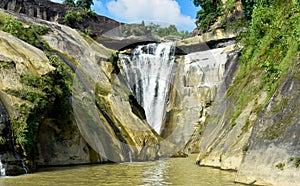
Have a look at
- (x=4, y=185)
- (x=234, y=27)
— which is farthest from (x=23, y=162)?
(x=234, y=27)

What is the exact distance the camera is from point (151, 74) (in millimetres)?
37781

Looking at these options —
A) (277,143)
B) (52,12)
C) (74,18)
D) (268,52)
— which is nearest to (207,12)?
(74,18)

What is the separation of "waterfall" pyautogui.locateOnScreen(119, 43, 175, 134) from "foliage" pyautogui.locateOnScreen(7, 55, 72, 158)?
1750cm

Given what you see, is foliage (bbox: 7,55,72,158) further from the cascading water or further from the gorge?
the cascading water

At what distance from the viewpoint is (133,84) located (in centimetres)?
3581

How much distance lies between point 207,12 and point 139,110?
75.8 feet

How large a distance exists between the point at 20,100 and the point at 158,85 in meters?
22.9

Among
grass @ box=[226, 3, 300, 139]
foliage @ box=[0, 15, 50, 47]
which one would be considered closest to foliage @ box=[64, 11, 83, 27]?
foliage @ box=[0, 15, 50, 47]

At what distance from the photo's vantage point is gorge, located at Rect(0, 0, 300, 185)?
35.3 feet

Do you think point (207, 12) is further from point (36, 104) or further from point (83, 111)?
point (36, 104)

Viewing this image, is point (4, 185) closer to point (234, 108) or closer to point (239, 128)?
point (239, 128)

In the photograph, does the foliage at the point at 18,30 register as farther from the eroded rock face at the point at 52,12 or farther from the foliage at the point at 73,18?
the foliage at the point at 73,18

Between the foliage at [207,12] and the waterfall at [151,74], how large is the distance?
7262 millimetres

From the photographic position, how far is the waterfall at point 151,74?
35719 mm
